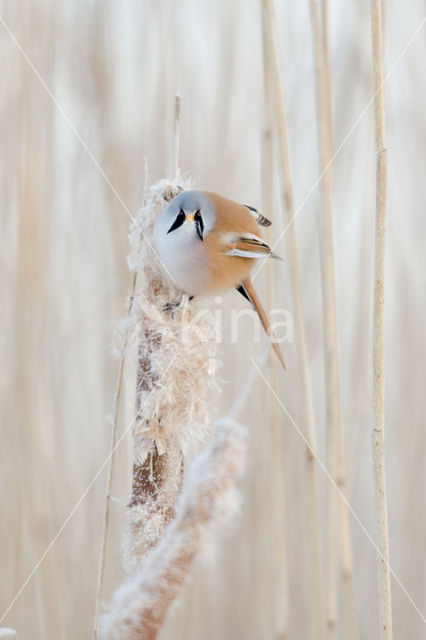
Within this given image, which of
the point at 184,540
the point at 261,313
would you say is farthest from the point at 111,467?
the point at 261,313

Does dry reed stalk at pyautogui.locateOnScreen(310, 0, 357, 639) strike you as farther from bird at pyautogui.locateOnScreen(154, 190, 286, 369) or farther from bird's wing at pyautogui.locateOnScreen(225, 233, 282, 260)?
bird's wing at pyautogui.locateOnScreen(225, 233, 282, 260)

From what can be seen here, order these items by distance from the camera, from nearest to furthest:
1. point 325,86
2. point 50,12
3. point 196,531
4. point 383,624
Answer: point 196,531 → point 383,624 → point 325,86 → point 50,12

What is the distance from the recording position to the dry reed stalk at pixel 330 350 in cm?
114

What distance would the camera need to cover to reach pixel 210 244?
1466 mm

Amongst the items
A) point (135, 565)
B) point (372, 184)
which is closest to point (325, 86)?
point (372, 184)

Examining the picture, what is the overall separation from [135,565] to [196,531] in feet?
0.84

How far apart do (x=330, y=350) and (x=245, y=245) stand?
419mm

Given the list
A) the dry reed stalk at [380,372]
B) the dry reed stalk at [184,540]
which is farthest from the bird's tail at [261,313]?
the dry reed stalk at [184,540]

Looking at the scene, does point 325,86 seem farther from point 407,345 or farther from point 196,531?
point 196,531

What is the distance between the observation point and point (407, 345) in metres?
1.68

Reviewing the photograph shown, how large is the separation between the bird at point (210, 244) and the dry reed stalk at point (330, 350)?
13 cm

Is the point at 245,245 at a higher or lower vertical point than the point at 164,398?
higher

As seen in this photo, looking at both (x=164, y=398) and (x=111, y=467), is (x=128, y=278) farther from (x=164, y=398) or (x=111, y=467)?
(x=111, y=467)

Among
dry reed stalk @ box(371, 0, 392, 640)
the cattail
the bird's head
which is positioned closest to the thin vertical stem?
the bird's head
